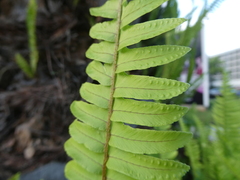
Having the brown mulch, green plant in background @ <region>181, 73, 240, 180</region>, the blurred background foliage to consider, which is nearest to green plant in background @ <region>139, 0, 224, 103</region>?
green plant in background @ <region>181, 73, 240, 180</region>

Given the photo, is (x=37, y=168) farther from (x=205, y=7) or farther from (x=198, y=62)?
(x=198, y=62)

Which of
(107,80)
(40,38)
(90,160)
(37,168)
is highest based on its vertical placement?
(40,38)

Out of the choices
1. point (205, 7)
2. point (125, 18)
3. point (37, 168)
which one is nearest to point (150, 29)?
point (125, 18)

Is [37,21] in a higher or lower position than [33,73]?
higher

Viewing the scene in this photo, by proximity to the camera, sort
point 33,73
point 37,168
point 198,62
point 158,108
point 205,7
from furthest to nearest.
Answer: point 198,62 < point 33,73 < point 37,168 < point 205,7 < point 158,108

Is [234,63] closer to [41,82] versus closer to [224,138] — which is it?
[224,138]

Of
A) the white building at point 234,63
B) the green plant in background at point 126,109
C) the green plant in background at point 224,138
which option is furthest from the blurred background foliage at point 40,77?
the green plant in background at point 126,109

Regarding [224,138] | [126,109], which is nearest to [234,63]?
[224,138]
